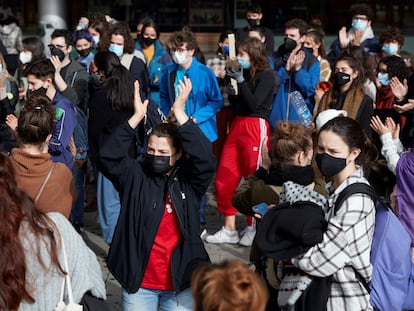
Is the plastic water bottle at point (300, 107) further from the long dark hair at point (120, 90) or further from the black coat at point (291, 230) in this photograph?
the black coat at point (291, 230)

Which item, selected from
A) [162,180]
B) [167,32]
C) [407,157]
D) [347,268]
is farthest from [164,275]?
[167,32]

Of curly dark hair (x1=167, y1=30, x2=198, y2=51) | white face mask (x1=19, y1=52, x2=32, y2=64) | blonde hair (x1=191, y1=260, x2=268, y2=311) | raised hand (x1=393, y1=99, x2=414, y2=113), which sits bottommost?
raised hand (x1=393, y1=99, x2=414, y2=113)

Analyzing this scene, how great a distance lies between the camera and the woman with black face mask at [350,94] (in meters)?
6.50

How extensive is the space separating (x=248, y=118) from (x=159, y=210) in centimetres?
304

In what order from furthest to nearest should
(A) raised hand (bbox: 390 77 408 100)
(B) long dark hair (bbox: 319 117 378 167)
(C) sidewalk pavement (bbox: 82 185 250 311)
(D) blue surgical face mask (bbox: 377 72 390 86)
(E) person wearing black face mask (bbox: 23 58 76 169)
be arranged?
1. (D) blue surgical face mask (bbox: 377 72 390 86)
2. (A) raised hand (bbox: 390 77 408 100)
3. (C) sidewalk pavement (bbox: 82 185 250 311)
4. (E) person wearing black face mask (bbox: 23 58 76 169)
5. (B) long dark hair (bbox: 319 117 378 167)

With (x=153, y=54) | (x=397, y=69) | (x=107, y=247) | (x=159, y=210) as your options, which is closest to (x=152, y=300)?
(x=159, y=210)

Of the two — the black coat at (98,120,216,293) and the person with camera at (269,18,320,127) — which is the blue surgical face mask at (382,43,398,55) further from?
the black coat at (98,120,216,293)

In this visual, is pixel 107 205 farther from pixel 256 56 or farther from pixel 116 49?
pixel 116 49

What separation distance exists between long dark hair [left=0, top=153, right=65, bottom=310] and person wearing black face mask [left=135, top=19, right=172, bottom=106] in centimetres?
612

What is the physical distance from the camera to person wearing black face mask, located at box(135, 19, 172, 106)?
9281 millimetres

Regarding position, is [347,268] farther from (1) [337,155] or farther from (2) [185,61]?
(2) [185,61]

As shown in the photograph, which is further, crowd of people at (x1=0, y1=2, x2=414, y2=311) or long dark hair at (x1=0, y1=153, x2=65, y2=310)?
crowd of people at (x1=0, y1=2, x2=414, y2=311)

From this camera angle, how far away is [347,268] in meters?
3.73

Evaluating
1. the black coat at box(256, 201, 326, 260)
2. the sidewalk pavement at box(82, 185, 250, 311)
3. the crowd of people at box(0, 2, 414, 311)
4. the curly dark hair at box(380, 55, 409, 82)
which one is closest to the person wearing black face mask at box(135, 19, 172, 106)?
the crowd of people at box(0, 2, 414, 311)
